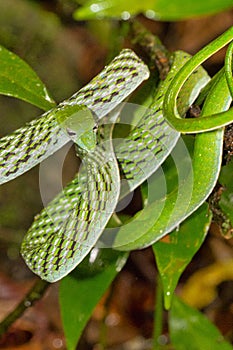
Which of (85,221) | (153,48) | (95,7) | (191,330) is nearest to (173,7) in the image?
(95,7)

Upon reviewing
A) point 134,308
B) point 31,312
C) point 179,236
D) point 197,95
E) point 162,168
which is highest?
point 197,95

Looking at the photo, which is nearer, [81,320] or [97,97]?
[97,97]

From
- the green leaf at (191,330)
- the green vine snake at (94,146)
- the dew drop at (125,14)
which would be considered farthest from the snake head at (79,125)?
the green leaf at (191,330)

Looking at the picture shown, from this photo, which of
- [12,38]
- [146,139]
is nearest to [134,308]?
[12,38]

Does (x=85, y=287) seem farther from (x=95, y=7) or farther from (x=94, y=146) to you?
(x=95, y=7)

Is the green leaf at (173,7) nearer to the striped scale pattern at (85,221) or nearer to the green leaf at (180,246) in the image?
the striped scale pattern at (85,221)

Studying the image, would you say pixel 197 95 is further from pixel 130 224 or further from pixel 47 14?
pixel 47 14
